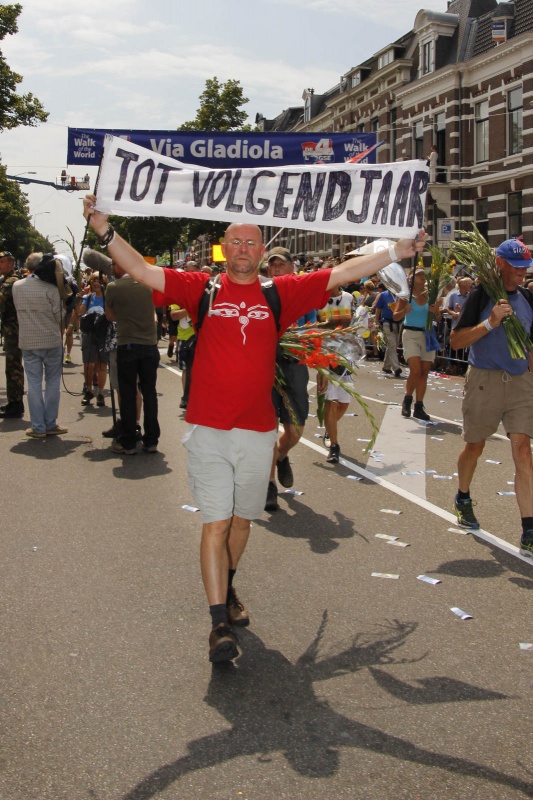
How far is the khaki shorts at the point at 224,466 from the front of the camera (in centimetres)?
441

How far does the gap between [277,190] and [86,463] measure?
473 centimetres

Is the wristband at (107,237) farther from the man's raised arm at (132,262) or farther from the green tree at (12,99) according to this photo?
the green tree at (12,99)

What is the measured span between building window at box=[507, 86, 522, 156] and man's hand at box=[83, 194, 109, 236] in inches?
1272

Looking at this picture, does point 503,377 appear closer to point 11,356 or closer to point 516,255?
point 516,255

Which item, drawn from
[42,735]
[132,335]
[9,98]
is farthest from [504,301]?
[9,98]

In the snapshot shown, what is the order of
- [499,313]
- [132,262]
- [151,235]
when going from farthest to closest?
[151,235] < [499,313] < [132,262]

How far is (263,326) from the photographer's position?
14.4 feet

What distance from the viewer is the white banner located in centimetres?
514

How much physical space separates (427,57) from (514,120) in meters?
8.08

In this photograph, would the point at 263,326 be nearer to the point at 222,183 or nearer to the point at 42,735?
the point at 222,183

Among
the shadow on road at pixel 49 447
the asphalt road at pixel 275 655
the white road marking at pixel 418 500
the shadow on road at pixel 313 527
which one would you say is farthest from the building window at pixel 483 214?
the shadow on road at pixel 313 527

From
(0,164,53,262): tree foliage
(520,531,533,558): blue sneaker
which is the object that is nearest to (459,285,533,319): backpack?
(520,531,533,558): blue sneaker

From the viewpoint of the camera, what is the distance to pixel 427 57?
1610 inches

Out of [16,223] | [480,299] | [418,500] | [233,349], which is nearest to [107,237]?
[233,349]
